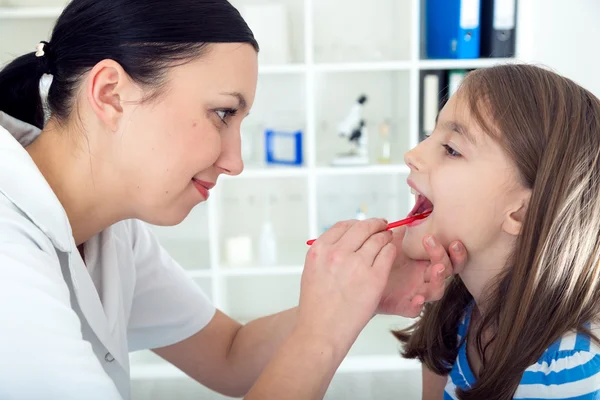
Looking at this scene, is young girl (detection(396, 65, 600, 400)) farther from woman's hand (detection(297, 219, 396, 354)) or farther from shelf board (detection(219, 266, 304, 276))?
shelf board (detection(219, 266, 304, 276))

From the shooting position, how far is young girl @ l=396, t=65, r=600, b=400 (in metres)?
1.06

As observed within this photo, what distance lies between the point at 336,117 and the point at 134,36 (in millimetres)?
2058

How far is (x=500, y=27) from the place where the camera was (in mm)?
2543

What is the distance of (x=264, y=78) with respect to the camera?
3.02 metres

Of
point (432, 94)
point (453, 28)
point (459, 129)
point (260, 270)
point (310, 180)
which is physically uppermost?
point (453, 28)

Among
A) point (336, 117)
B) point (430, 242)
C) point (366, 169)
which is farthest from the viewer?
point (336, 117)

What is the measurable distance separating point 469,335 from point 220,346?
554 millimetres

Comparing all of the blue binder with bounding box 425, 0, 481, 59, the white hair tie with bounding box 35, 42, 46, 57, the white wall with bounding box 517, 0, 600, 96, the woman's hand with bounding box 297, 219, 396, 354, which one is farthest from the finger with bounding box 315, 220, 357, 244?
the white wall with bounding box 517, 0, 600, 96

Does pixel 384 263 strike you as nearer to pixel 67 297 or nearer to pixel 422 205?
pixel 422 205

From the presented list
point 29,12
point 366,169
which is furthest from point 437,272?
point 29,12

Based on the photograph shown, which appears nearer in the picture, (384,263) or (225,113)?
(384,263)

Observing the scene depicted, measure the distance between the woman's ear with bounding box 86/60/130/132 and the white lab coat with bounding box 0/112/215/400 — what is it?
5.6 inches

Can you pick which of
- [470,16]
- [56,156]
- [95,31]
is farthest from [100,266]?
[470,16]

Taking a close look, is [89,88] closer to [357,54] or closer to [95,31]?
[95,31]
